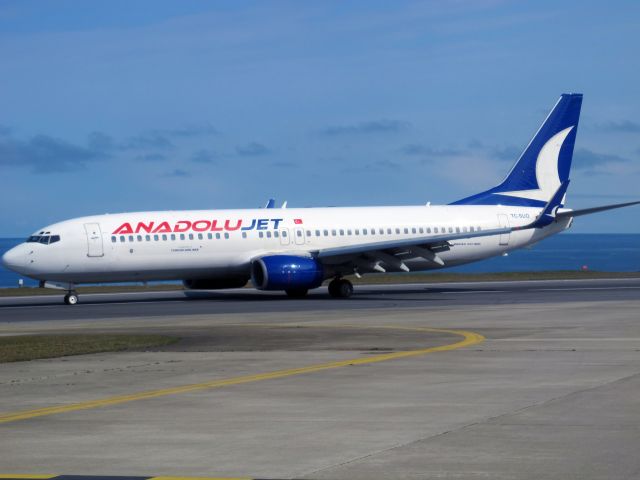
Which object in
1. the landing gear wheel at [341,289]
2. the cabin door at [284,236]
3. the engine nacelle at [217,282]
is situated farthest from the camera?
the engine nacelle at [217,282]

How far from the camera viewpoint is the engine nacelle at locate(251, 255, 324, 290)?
46719mm

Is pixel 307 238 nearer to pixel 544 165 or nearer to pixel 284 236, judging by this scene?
pixel 284 236

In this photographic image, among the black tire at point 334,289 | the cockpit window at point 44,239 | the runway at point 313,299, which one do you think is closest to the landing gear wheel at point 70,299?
the runway at point 313,299

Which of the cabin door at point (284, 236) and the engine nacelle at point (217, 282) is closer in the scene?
the cabin door at point (284, 236)

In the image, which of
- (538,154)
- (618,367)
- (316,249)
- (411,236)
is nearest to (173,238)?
(316,249)

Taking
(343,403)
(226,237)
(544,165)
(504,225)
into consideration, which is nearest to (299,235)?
(226,237)

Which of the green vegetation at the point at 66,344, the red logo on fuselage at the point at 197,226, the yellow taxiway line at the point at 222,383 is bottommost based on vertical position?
the yellow taxiway line at the point at 222,383

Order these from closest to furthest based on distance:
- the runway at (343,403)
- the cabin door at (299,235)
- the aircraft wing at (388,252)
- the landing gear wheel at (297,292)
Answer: the runway at (343,403)
the landing gear wheel at (297,292)
the aircraft wing at (388,252)
the cabin door at (299,235)

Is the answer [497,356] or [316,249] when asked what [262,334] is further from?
[316,249]

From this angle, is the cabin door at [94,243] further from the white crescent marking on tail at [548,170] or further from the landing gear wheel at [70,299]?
the white crescent marking on tail at [548,170]

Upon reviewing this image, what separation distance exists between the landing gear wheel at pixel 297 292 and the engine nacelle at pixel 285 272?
1.06 feet

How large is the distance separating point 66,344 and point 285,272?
830 inches

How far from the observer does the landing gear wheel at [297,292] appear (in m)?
48.2

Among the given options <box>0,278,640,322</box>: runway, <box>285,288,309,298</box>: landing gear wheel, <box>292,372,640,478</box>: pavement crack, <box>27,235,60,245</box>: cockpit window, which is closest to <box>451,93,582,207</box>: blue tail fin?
<box>0,278,640,322</box>: runway
